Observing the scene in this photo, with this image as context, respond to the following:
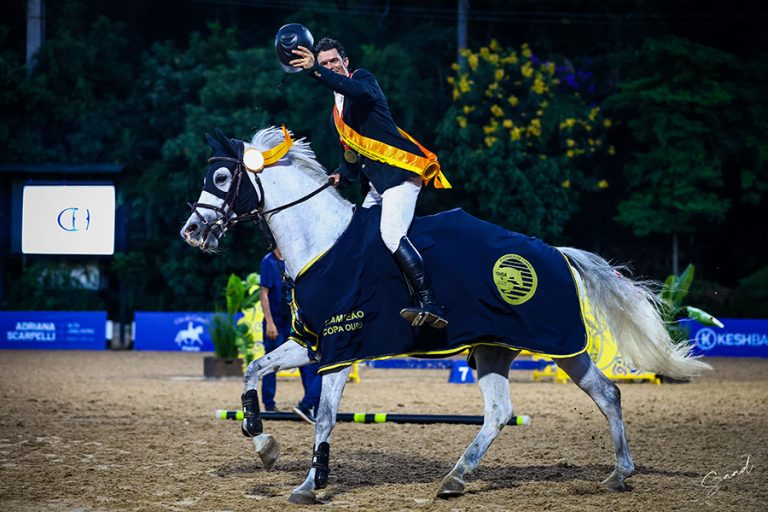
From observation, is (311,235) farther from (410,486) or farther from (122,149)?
(122,149)

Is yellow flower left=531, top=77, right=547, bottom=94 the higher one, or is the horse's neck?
yellow flower left=531, top=77, right=547, bottom=94

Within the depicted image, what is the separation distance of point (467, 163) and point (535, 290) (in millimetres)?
21724

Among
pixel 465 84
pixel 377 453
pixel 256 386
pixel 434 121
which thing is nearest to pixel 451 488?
pixel 256 386

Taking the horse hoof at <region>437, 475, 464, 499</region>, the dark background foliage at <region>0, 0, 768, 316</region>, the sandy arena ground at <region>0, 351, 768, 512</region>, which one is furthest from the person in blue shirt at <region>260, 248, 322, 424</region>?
the dark background foliage at <region>0, 0, 768, 316</region>

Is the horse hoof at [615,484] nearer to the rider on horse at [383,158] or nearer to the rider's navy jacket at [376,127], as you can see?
the rider on horse at [383,158]

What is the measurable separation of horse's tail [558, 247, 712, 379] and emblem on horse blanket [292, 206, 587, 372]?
534 mm

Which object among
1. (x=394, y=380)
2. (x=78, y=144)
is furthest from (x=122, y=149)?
(x=394, y=380)

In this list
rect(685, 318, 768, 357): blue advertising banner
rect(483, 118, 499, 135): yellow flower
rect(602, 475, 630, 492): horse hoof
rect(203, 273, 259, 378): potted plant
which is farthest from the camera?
rect(483, 118, 499, 135): yellow flower

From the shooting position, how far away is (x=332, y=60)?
7.43m

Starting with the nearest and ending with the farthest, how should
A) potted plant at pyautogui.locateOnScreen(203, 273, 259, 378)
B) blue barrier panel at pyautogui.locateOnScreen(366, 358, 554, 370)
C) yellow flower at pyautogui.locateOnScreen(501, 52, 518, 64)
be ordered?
potted plant at pyautogui.locateOnScreen(203, 273, 259, 378) → blue barrier panel at pyautogui.locateOnScreen(366, 358, 554, 370) → yellow flower at pyautogui.locateOnScreen(501, 52, 518, 64)

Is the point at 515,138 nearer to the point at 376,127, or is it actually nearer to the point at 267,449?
the point at 376,127

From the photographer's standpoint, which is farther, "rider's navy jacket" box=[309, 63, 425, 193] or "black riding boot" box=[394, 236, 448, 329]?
"rider's navy jacket" box=[309, 63, 425, 193]

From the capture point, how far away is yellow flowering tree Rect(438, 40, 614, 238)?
29.0 m

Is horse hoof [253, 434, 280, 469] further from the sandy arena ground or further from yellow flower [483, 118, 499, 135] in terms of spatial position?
yellow flower [483, 118, 499, 135]
